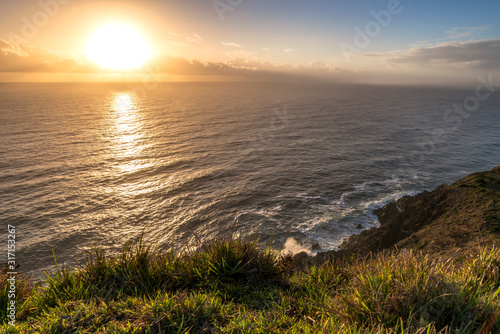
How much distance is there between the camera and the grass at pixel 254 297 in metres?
3.51

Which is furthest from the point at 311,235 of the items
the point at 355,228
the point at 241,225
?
the point at 241,225

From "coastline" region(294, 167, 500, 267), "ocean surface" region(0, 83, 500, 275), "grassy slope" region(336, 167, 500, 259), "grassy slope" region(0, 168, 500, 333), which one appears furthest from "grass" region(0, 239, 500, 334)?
"grassy slope" region(336, 167, 500, 259)

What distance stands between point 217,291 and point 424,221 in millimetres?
21166

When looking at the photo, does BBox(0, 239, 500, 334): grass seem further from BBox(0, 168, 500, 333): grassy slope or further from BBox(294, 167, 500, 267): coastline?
BBox(294, 167, 500, 267): coastline

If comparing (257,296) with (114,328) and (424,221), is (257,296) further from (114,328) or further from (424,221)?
(424,221)

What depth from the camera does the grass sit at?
351 centimetres

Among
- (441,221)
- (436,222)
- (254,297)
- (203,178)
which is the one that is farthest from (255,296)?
(203,178)

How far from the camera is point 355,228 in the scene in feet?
71.5

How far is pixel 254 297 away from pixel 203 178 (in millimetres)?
26404

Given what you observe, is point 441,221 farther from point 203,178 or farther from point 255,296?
point 203,178

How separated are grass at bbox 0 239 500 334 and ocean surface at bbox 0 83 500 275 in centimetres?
295

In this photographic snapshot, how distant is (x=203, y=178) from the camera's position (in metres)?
30.9

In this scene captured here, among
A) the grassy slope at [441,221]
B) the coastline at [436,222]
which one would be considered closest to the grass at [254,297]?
the coastline at [436,222]

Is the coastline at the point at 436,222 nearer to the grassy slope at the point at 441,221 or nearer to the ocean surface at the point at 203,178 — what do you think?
the grassy slope at the point at 441,221
